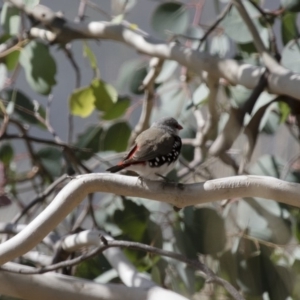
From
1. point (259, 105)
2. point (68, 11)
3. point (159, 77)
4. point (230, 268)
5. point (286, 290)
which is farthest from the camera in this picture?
point (68, 11)

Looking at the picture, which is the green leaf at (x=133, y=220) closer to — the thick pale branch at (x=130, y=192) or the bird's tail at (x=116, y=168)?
the bird's tail at (x=116, y=168)

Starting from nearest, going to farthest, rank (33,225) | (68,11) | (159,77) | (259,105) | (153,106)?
(33,225), (259,105), (159,77), (153,106), (68,11)

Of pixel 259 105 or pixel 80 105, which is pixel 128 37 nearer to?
pixel 80 105

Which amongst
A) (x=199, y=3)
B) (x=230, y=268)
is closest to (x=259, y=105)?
(x=199, y=3)

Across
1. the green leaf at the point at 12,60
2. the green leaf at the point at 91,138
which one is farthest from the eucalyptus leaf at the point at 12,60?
the green leaf at the point at 91,138

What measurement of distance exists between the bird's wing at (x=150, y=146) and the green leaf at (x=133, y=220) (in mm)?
327

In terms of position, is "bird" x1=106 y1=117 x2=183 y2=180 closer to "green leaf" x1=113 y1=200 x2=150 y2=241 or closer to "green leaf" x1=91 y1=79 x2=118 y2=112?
"green leaf" x1=113 y1=200 x2=150 y2=241

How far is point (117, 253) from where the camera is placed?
78.8 inches

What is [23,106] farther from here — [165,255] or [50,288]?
[165,255]

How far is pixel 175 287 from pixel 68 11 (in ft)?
4.34

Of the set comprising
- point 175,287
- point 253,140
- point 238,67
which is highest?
point 238,67

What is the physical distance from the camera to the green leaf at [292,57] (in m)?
2.22

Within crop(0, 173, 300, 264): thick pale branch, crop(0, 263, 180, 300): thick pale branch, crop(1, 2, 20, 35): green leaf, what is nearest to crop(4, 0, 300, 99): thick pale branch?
crop(1, 2, 20, 35): green leaf

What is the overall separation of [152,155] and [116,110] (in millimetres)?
732
